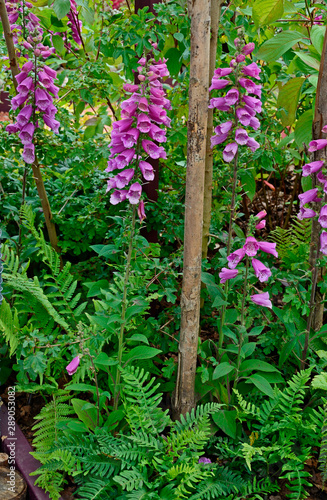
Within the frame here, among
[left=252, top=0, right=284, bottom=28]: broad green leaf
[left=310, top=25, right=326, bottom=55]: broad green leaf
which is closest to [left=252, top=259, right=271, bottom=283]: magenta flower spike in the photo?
[left=310, top=25, right=326, bottom=55]: broad green leaf

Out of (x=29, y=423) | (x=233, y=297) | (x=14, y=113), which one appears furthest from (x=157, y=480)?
(x=14, y=113)

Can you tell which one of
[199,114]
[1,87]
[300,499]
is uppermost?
[1,87]

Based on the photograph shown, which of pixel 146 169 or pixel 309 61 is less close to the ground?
pixel 309 61

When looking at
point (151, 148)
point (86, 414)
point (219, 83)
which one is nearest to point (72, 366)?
point (86, 414)

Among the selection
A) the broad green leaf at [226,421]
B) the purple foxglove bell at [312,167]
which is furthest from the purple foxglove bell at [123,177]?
the broad green leaf at [226,421]

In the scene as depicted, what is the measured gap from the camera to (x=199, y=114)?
1.87 meters

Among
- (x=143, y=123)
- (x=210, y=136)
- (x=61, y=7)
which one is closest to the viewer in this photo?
(x=143, y=123)

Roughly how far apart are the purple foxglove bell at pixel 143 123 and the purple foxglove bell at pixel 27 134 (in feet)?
2.53

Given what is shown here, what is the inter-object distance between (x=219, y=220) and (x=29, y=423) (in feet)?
4.93

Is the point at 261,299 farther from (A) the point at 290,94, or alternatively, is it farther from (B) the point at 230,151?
(A) the point at 290,94

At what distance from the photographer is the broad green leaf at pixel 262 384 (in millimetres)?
2082

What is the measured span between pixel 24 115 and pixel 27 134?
101 millimetres

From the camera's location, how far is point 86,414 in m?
2.14

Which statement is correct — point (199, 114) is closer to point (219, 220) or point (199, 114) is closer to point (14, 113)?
point (219, 220)
